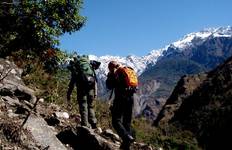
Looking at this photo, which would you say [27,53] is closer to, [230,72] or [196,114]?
[196,114]

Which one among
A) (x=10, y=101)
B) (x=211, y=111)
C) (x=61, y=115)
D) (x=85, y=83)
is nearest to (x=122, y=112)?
(x=85, y=83)

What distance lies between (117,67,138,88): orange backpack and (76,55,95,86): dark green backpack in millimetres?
1648

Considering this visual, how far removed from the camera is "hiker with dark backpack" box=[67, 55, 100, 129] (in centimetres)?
1492

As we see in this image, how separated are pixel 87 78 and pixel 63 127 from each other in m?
1.63

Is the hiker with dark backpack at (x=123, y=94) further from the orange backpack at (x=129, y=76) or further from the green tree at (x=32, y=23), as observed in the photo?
the green tree at (x=32, y=23)

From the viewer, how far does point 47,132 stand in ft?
41.6

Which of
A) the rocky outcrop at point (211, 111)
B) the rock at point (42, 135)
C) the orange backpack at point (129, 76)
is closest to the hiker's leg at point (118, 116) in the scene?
the orange backpack at point (129, 76)

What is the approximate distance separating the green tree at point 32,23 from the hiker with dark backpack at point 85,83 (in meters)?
9.91

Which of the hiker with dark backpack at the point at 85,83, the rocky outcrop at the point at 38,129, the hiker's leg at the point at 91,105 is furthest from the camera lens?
the hiker's leg at the point at 91,105

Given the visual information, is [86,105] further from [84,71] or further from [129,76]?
[129,76]

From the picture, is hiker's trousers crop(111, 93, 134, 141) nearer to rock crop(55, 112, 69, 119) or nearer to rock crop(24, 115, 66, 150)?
rock crop(24, 115, 66, 150)

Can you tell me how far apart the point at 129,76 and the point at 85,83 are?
1.94 m

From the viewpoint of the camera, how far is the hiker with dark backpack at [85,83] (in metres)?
14.9

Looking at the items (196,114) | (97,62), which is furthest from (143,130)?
(196,114)
